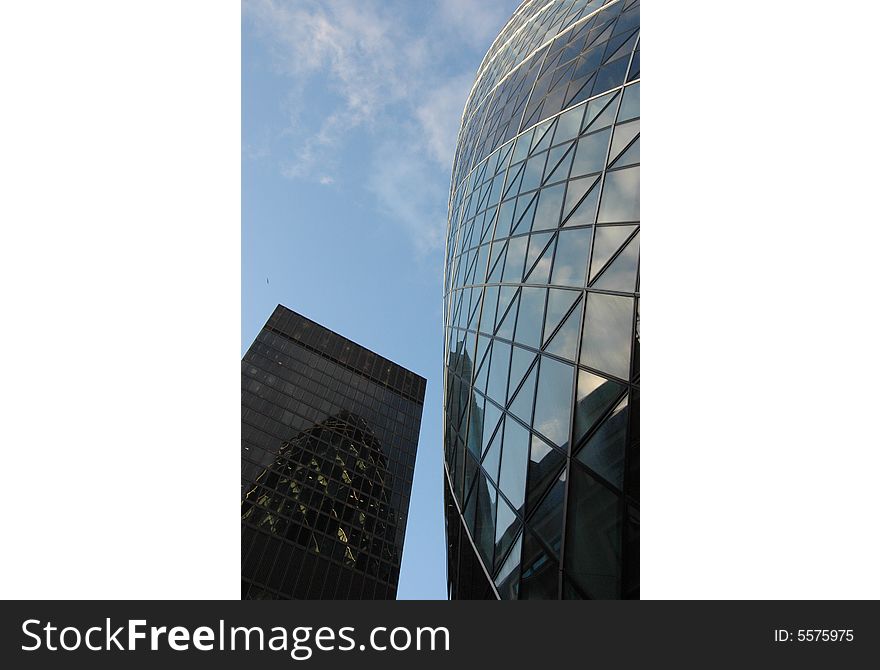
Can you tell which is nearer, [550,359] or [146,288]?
[146,288]

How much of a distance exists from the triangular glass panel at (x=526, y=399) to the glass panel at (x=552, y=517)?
2.03 metres

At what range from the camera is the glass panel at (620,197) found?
12.3 meters

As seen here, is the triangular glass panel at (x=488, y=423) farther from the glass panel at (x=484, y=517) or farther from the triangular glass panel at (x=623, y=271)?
the triangular glass panel at (x=623, y=271)

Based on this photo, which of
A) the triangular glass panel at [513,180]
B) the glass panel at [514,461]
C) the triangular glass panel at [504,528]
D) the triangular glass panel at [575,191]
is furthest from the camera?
the triangular glass panel at [513,180]

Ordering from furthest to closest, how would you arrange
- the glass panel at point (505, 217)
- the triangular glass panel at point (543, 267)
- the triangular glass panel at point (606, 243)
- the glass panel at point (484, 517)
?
the glass panel at point (505, 217), the glass panel at point (484, 517), the triangular glass panel at point (543, 267), the triangular glass panel at point (606, 243)

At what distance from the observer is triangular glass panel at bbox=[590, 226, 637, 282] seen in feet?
39.3

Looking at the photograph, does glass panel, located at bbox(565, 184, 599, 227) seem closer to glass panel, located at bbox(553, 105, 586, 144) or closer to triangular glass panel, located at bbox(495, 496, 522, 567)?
glass panel, located at bbox(553, 105, 586, 144)

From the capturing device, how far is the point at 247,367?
88875 mm

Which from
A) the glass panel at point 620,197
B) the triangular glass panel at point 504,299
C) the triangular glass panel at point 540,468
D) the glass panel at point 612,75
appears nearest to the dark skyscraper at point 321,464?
the triangular glass panel at point 504,299

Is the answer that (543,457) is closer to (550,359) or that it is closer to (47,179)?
(550,359)
